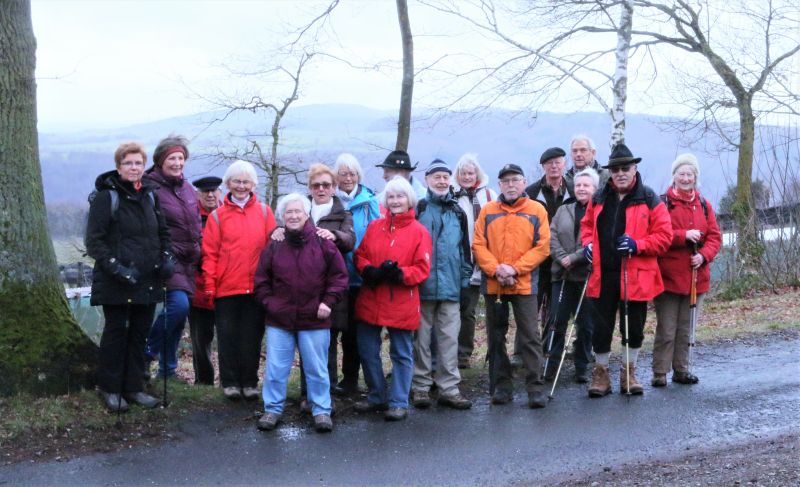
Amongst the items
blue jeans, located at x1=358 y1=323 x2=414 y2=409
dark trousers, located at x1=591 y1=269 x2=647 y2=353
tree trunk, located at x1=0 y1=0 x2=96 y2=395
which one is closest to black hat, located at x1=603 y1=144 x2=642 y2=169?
dark trousers, located at x1=591 y1=269 x2=647 y2=353

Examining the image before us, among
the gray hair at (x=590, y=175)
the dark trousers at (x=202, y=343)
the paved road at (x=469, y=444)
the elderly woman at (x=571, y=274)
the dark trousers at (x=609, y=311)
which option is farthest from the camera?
the gray hair at (x=590, y=175)

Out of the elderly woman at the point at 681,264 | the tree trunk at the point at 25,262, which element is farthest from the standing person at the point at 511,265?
the tree trunk at the point at 25,262

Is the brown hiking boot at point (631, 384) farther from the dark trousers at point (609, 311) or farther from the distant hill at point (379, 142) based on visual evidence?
the distant hill at point (379, 142)

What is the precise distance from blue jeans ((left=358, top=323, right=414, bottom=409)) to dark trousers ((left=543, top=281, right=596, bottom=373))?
5.57 ft

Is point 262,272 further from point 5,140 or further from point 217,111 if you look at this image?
point 217,111

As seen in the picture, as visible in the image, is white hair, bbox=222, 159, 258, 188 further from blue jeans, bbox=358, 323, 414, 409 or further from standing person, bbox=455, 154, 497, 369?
standing person, bbox=455, 154, 497, 369

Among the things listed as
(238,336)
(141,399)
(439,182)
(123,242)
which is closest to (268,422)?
(238,336)

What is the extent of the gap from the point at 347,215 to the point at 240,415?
6.22 ft

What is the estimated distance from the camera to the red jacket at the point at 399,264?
7.03 meters

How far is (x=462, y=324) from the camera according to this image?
860cm

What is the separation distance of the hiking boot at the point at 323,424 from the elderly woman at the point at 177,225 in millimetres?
1550

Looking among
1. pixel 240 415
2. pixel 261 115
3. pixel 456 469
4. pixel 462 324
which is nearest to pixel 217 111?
pixel 261 115

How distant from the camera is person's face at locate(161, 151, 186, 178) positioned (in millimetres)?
7395

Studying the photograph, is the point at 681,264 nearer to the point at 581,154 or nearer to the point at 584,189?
the point at 584,189
